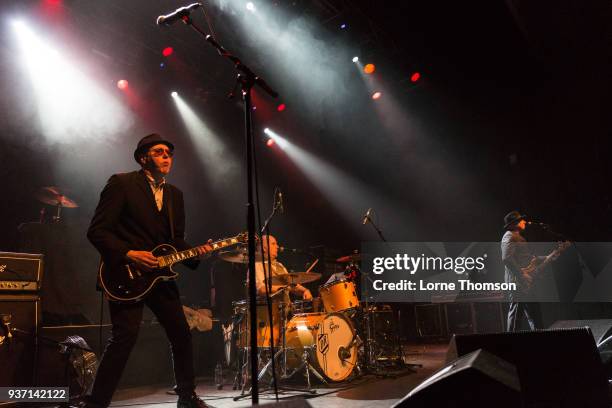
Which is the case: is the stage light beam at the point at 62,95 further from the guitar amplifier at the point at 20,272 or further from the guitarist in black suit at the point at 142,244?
the guitarist in black suit at the point at 142,244

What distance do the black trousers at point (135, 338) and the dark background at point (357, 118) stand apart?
10.5 feet

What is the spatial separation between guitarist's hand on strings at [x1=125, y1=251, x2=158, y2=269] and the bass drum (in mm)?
2531

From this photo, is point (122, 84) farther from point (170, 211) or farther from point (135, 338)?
point (135, 338)

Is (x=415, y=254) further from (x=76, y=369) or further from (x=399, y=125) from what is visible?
(x=76, y=369)

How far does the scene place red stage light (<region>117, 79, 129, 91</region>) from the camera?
7.29m

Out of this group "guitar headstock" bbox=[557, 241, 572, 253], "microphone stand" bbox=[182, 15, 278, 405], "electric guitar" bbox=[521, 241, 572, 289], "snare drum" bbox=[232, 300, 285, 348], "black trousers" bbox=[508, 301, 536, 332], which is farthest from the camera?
"guitar headstock" bbox=[557, 241, 572, 253]

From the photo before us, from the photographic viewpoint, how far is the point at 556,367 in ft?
7.41

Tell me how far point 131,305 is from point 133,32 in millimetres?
5211

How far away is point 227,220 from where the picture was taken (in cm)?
883

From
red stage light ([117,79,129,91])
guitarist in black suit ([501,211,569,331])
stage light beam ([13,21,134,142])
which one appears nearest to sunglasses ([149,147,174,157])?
stage light beam ([13,21,134,142])

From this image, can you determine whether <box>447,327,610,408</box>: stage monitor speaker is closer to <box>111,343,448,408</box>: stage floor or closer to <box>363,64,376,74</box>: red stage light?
<box>111,343,448,408</box>: stage floor

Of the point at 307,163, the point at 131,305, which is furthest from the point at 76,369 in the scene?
the point at 307,163

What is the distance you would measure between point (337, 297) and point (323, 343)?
0.95 metres

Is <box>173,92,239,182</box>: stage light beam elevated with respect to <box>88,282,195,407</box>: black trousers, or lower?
elevated
